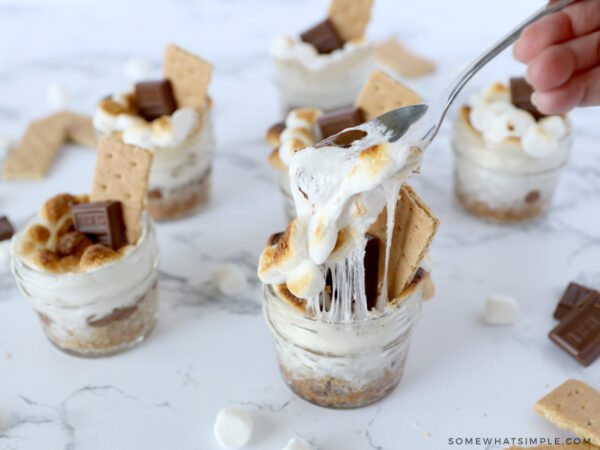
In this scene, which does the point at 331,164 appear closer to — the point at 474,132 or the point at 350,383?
the point at 350,383

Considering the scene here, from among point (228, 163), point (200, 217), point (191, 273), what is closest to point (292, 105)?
point (228, 163)

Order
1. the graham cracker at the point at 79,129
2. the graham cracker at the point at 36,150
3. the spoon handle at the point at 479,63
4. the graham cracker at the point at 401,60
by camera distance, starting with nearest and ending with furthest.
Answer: the spoon handle at the point at 479,63, the graham cracker at the point at 36,150, the graham cracker at the point at 79,129, the graham cracker at the point at 401,60

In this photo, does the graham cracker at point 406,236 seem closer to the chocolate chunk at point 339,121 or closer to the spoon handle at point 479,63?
the spoon handle at point 479,63

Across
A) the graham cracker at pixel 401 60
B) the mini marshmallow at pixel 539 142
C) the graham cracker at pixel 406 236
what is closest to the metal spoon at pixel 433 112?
the graham cracker at pixel 406 236

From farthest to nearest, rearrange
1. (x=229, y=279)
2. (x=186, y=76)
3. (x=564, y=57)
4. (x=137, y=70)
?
(x=137, y=70)
(x=186, y=76)
(x=229, y=279)
(x=564, y=57)

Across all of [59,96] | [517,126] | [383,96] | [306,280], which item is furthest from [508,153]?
[59,96]

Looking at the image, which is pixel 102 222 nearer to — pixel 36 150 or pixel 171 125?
pixel 171 125
